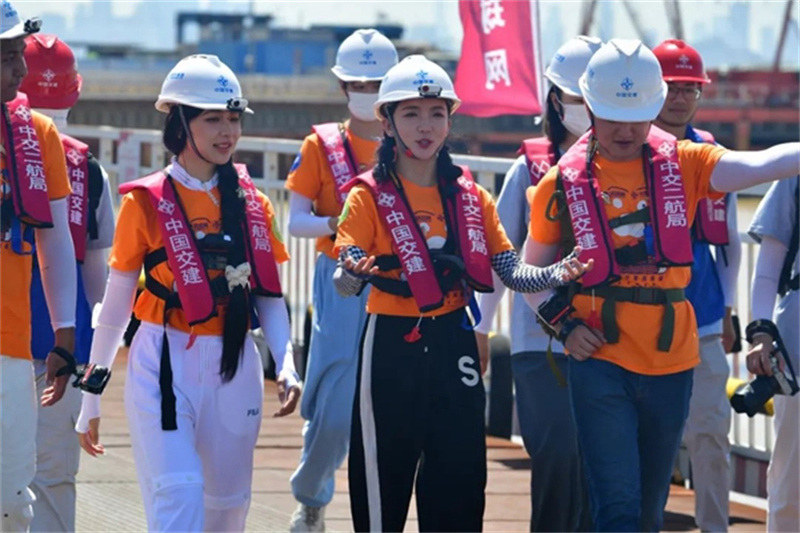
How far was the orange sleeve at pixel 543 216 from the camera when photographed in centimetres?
618

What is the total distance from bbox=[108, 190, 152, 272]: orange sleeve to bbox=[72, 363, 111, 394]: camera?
334mm

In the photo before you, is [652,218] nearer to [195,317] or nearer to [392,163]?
[392,163]

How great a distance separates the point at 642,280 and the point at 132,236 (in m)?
1.62

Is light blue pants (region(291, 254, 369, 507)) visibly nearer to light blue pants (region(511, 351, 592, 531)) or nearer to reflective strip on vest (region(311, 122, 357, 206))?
reflective strip on vest (region(311, 122, 357, 206))

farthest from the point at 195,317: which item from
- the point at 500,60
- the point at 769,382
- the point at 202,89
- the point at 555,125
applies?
the point at 500,60

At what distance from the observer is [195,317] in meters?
5.97

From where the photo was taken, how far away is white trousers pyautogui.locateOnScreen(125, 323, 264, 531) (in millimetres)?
5891

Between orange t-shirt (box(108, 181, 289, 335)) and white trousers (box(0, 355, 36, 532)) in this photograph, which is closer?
white trousers (box(0, 355, 36, 532))

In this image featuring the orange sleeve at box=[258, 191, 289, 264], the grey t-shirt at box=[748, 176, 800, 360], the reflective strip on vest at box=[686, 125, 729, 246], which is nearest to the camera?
the orange sleeve at box=[258, 191, 289, 264]

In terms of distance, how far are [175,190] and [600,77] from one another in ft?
4.61

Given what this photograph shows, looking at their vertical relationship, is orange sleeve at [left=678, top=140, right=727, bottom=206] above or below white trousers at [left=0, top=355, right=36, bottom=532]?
above

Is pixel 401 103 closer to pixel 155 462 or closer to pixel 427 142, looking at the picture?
pixel 427 142

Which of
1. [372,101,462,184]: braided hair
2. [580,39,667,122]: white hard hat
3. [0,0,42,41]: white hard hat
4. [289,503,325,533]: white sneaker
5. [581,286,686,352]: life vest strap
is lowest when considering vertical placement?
[289,503,325,533]: white sneaker

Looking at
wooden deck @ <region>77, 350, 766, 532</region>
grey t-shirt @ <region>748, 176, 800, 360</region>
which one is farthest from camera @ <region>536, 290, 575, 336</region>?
wooden deck @ <region>77, 350, 766, 532</region>
